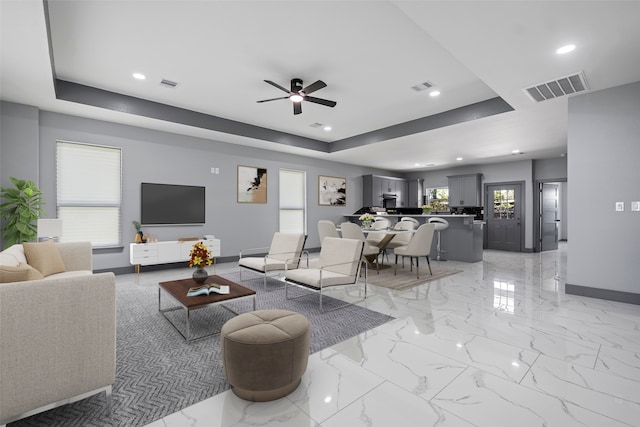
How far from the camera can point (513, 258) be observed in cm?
787

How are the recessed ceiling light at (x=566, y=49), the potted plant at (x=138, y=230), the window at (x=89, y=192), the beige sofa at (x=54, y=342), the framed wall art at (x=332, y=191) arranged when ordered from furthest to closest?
1. the framed wall art at (x=332, y=191)
2. the potted plant at (x=138, y=230)
3. the window at (x=89, y=192)
4. the recessed ceiling light at (x=566, y=49)
5. the beige sofa at (x=54, y=342)

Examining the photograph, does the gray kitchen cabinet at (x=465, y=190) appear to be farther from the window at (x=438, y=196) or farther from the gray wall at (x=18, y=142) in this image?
the gray wall at (x=18, y=142)

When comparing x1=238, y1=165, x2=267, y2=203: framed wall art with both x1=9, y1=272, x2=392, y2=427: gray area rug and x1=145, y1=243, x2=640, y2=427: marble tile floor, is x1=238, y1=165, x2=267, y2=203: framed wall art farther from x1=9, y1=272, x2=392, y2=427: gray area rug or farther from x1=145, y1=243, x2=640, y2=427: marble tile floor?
x1=145, y1=243, x2=640, y2=427: marble tile floor

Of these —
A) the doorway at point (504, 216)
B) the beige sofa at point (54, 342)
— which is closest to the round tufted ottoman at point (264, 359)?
the beige sofa at point (54, 342)

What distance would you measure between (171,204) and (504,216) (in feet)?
31.4

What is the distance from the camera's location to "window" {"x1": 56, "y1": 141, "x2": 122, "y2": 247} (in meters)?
5.17

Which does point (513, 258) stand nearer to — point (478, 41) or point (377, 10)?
point (478, 41)

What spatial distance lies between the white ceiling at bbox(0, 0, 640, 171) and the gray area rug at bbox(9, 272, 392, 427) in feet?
Answer: 9.71

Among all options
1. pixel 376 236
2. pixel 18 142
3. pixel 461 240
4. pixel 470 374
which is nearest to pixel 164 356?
pixel 470 374

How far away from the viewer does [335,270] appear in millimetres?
4059

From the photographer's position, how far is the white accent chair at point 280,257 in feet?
15.1

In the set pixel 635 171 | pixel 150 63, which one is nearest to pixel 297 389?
pixel 150 63

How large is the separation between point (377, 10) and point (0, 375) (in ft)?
12.1

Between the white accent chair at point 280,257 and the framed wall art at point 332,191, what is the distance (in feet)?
12.9
